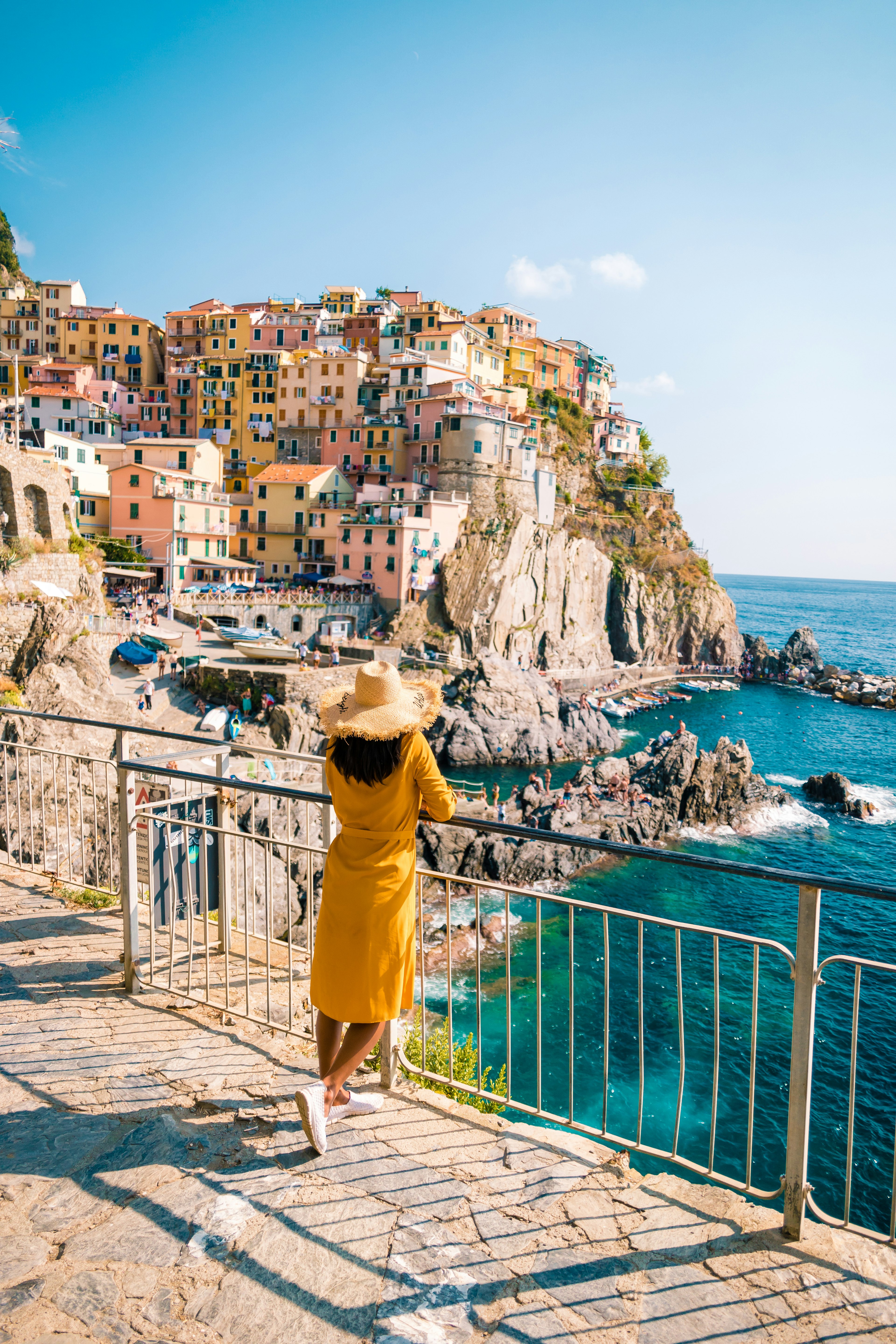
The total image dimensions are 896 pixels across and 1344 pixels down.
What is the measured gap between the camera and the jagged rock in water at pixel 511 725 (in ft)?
120

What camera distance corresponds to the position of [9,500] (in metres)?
28.7

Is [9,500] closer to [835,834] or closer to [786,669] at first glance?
[835,834]

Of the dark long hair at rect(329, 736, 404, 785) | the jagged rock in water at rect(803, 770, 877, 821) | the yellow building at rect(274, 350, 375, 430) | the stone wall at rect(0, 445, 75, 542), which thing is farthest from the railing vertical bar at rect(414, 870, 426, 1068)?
the yellow building at rect(274, 350, 375, 430)

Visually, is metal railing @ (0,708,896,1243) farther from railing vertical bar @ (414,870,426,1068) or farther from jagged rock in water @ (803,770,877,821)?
jagged rock in water @ (803,770,877,821)

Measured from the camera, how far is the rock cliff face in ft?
157

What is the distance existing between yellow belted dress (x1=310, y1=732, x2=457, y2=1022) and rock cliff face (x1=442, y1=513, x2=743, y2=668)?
3975 cm

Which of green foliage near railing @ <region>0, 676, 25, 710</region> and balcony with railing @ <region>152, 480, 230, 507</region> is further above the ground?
balcony with railing @ <region>152, 480, 230, 507</region>

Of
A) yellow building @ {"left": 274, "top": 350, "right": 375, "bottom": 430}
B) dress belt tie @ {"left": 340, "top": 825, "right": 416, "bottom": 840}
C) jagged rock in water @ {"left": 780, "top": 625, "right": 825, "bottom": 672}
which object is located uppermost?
yellow building @ {"left": 274, "top": 350, "right": 375, "bottom": 430}

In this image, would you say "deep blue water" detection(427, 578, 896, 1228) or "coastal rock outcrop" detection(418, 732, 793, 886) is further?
"coastal rock outcrop" detection(418, 732, 793, 886)

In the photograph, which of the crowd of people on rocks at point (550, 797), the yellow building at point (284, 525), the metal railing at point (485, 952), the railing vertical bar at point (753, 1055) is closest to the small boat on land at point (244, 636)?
the metal railing at point (485, 952)

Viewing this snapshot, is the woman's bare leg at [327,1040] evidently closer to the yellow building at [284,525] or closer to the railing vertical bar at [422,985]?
the railing vertical bar at [422,985]

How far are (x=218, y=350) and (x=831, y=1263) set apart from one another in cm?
6763

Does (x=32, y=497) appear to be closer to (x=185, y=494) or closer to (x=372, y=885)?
(x=185, y=494)

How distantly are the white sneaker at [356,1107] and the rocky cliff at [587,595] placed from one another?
39815 millimetres
